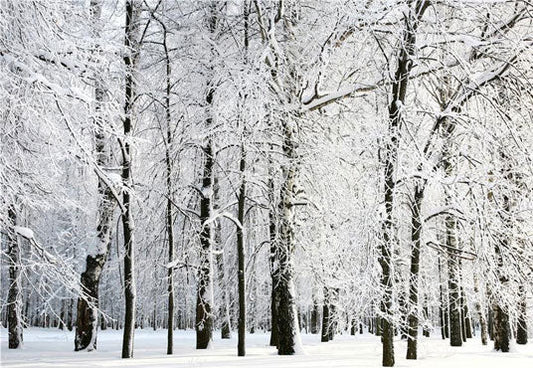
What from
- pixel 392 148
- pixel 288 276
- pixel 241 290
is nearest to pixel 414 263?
pixel 288 276

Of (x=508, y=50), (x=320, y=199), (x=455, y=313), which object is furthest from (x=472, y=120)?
(x=455, y=313)

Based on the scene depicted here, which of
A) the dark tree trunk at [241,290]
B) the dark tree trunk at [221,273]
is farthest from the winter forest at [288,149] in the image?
the dark tree trunk at [221,273]

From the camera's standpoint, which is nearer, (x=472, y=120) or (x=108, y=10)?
(x=472, y=120)

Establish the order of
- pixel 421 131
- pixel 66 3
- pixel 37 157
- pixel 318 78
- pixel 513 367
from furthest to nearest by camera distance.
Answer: pixel 421 131 → pixel 318 78 → pixel 513 367 → pixel 37 157 → pixel 66 3

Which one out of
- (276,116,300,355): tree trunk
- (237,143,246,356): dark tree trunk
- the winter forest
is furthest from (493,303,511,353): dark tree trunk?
(237,143,246,356): dark tree trunk

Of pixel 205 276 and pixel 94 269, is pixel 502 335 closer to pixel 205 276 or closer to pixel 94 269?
pixel 205 276

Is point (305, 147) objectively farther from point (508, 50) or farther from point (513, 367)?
point (513, 367)

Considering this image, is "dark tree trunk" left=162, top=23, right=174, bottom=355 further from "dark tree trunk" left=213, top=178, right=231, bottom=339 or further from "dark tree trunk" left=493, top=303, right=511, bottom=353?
"dark tree trunk" left=493, top=303, right=511, bottom=353

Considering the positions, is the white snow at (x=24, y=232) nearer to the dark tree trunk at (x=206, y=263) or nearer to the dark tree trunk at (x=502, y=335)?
the dark tree trunk at (x=206, y=263)

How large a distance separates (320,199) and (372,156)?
13.3 feet

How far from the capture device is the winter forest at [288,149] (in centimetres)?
687

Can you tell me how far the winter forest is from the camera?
687 centimetres

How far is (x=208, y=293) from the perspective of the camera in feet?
49.1

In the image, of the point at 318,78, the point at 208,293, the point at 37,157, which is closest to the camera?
the point at 37,157
